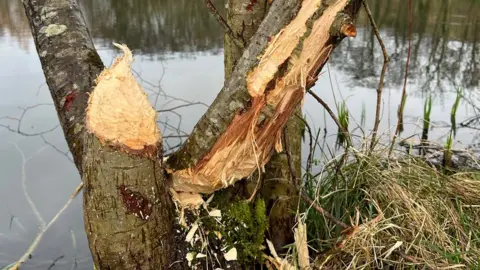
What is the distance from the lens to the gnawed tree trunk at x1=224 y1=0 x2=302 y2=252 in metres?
1.31

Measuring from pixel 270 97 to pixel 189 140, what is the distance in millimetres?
240

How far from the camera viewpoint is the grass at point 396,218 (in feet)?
4.28

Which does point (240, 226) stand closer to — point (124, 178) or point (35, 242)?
point (124, 178)

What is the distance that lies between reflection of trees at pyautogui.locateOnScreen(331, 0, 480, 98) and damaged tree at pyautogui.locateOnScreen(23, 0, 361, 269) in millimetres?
3274

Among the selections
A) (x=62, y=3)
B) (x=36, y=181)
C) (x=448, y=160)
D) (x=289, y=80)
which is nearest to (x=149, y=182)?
(x=289, y=80)

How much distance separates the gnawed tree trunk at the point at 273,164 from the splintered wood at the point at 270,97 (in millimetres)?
170

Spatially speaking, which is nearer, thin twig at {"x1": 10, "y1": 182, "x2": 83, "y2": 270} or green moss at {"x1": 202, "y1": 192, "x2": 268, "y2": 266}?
green moss at {"x1": 202, "y1": 192, "x2": 268, "y2": 266}

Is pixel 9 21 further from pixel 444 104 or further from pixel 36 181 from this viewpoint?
pixel 444 104

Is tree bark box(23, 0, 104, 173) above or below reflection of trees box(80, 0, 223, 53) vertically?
above

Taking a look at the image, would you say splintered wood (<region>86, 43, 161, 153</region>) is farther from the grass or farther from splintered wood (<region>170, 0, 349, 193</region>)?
the grass

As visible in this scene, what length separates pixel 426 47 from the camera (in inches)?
210

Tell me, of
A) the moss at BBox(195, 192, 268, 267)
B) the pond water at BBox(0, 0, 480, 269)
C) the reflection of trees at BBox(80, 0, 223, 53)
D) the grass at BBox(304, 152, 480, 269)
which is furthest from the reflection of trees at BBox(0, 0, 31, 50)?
the moss at BBox(195, 192, 268, 267)

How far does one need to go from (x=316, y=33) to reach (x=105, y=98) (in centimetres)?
45

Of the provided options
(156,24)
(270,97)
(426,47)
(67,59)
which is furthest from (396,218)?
(156,24)
